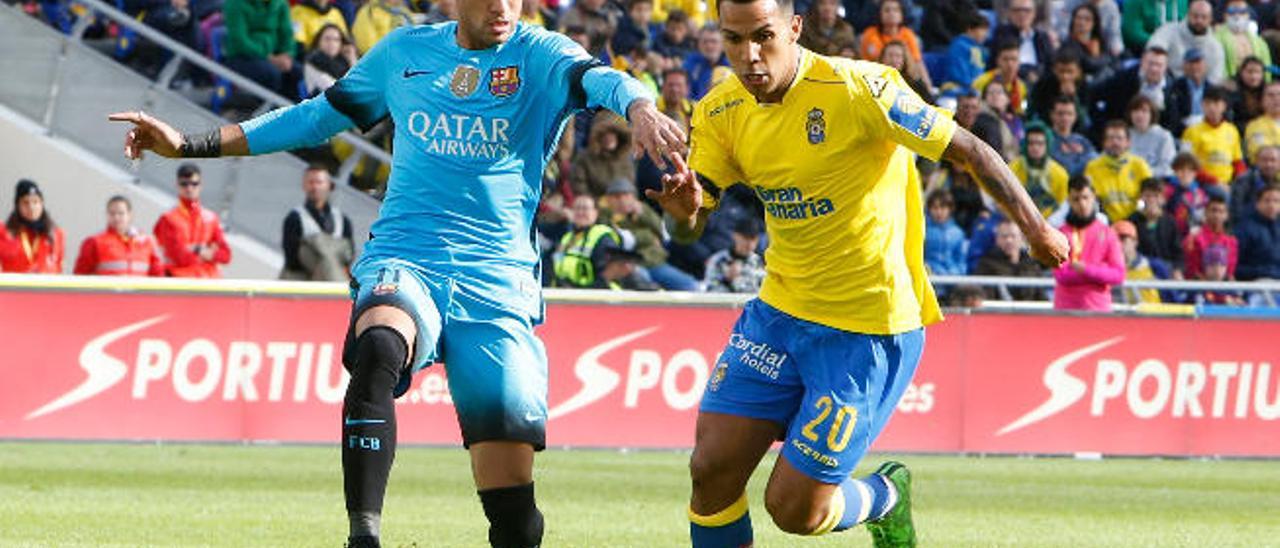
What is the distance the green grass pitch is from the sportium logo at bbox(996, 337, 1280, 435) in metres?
0.38

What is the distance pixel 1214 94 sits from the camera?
23.6 metres

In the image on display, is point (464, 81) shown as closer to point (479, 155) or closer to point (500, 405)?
point (479, 155)

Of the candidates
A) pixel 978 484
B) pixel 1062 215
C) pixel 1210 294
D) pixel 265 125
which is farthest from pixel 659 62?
pixel 265 125

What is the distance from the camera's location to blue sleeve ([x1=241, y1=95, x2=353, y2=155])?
8609mm

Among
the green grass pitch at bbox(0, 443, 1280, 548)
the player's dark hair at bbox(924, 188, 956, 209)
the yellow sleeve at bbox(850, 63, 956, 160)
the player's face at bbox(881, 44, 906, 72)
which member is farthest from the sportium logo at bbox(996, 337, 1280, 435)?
the yellow sleeve at bbox(850, 63, 956, 160)

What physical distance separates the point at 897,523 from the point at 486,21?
2.65 meters

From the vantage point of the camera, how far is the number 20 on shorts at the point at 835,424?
8.58 m

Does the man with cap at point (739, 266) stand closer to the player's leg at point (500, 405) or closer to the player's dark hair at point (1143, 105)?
the player's dark hair at point (1143, 105)

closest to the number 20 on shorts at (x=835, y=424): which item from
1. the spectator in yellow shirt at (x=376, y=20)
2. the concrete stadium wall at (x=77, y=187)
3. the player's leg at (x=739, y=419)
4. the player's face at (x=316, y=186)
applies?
the player's leg at (x=739, y=419)

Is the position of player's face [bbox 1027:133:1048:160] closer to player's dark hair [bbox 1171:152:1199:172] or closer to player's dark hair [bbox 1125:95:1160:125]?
player's dark hair [bbox 1171:152:1199:172]

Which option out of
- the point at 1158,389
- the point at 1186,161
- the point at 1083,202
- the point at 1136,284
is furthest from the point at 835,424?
the point at 1186,161

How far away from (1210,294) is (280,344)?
27.7 ft

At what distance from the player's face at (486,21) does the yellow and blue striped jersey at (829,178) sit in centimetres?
83

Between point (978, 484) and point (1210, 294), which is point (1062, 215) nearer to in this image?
point (1210, 294)
